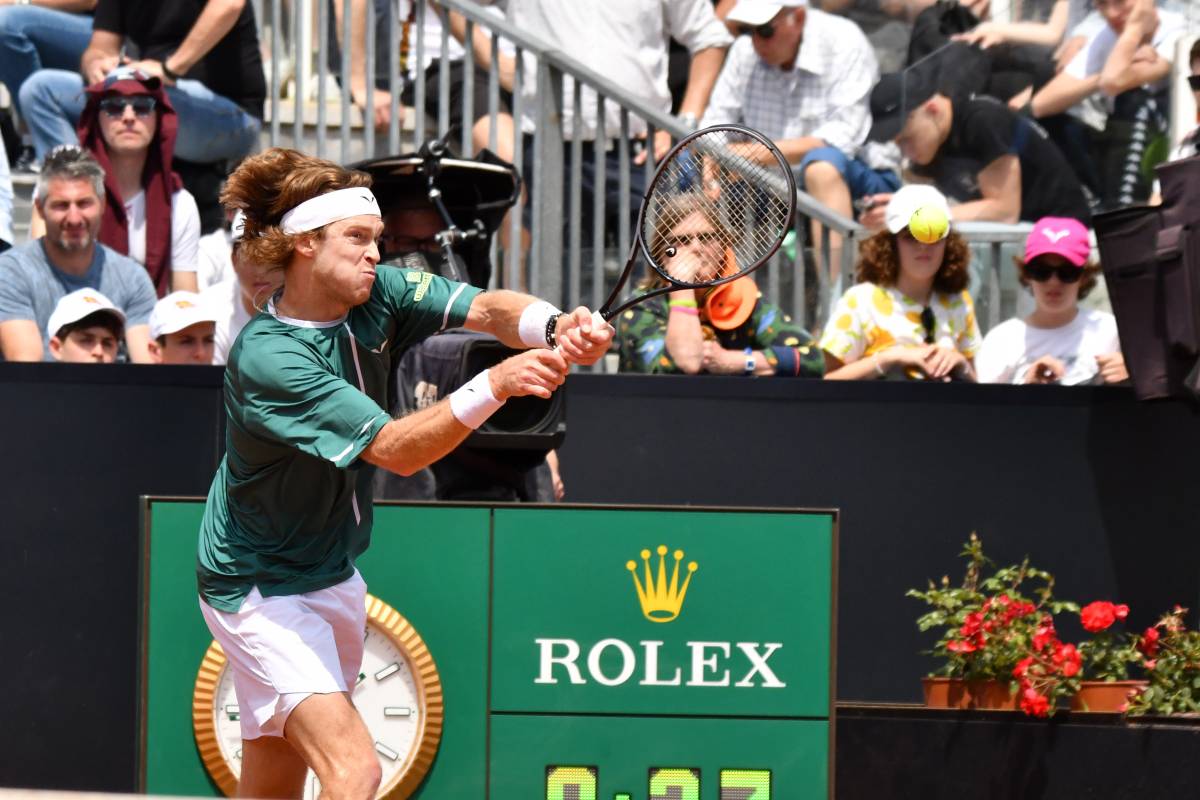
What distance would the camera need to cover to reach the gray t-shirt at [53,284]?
21.1ft

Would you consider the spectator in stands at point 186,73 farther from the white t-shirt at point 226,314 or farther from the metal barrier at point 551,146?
the white t-shirt at point 226,314

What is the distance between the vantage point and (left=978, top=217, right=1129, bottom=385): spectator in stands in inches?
256

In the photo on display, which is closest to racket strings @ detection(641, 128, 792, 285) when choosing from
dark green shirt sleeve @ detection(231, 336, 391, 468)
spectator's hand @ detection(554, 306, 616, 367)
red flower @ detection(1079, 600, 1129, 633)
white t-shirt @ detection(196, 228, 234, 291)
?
spectator's hand @ detection(554, 306, 616, 367)

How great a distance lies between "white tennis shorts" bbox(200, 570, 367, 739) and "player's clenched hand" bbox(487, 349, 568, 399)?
0.76 metres

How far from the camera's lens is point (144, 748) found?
5.18 metres

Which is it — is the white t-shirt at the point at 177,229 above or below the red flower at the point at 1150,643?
above

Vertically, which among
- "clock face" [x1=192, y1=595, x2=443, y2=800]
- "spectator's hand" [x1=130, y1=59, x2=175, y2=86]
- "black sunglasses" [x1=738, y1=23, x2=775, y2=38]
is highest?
"black sunglasses" [x1=738, y1=23, x2=775, y2=38]

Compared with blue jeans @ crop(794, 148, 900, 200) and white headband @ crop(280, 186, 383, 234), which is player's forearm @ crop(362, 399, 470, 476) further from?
blue jeans @ crop(794, 148, 900, 200)

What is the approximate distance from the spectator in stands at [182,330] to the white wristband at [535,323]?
2.42m

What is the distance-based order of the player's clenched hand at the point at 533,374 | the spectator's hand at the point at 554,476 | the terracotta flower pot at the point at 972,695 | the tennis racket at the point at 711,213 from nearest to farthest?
the player's clenched hand at the point at 533,374 → the tennis racket at the point at 711,213 → the terracotta flower pot at the point at 972,695 → the spectator's hand at the point at 554,476

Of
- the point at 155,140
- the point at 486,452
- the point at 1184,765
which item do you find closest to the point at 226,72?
the point at 155,140

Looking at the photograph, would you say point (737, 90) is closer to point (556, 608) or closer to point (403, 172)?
point (403, 172)

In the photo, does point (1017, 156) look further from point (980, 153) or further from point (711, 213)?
point (711, 213)

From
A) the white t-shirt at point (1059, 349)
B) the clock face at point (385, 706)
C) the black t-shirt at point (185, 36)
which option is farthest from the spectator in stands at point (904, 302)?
the black t-shirt at point (185, 36)
